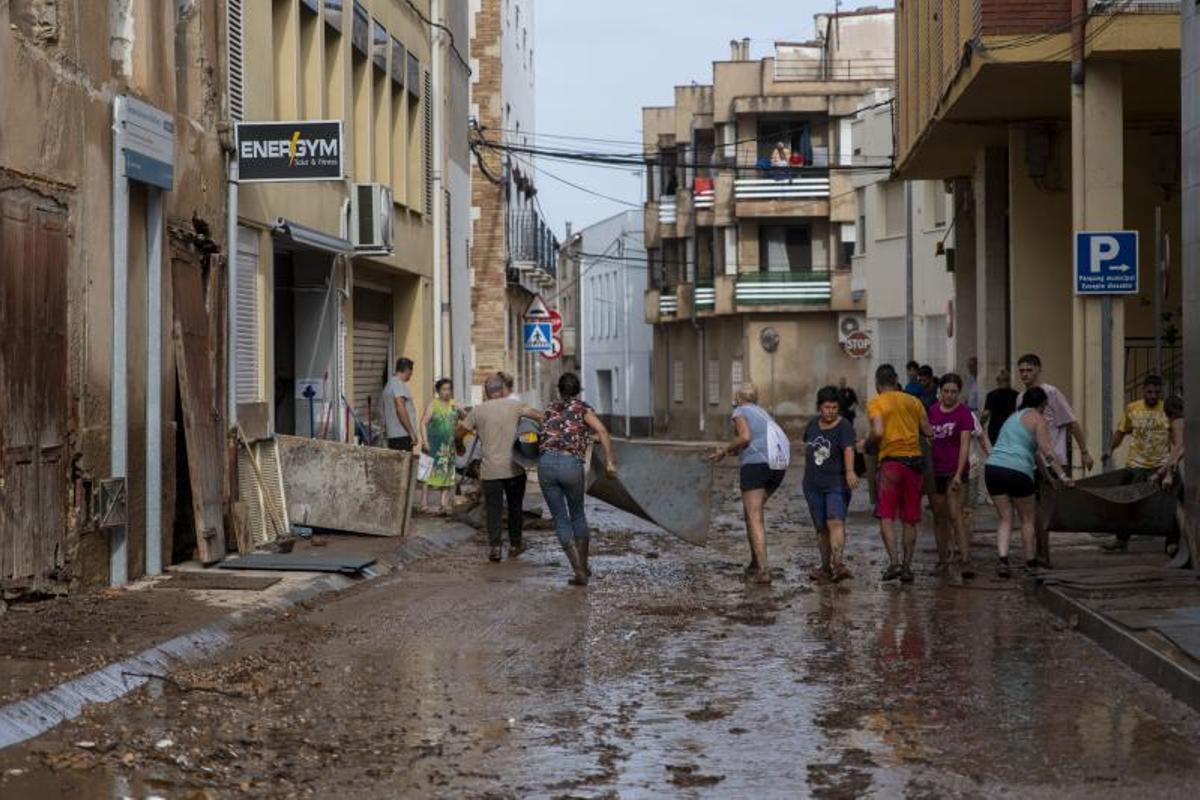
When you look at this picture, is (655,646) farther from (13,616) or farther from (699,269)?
(699,269)

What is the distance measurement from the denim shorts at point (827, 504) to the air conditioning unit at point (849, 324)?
3972 centimetres

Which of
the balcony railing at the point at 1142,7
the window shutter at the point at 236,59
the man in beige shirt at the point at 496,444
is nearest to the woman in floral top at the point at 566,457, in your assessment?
the man in beige shirt at the point at 496,444

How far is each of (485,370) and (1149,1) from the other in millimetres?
24846

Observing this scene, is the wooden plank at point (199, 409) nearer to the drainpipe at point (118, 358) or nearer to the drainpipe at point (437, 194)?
the drainpipe at point (118, 358)

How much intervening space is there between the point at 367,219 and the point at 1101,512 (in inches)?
432

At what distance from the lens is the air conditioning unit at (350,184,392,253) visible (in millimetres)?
24047

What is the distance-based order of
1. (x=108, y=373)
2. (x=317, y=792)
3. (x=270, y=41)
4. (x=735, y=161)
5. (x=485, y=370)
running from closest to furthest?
(x=317, y=792) < (x=108, y=373) < (x=270, y=41) < (x=485, y=370) < (x=735, y=161)

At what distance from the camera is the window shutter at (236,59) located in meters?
18.2

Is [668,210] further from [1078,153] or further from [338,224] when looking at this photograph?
[1078,153]

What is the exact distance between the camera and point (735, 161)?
65.8 meters

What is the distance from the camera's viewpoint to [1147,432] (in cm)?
1783

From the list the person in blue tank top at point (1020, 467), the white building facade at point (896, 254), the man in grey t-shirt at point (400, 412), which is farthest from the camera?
the white building facade at point (896, 254)

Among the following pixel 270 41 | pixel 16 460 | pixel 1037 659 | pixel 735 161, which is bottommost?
pixel 1037 659

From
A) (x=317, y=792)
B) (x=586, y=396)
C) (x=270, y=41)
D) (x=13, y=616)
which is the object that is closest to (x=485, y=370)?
(x=270, y=41)
